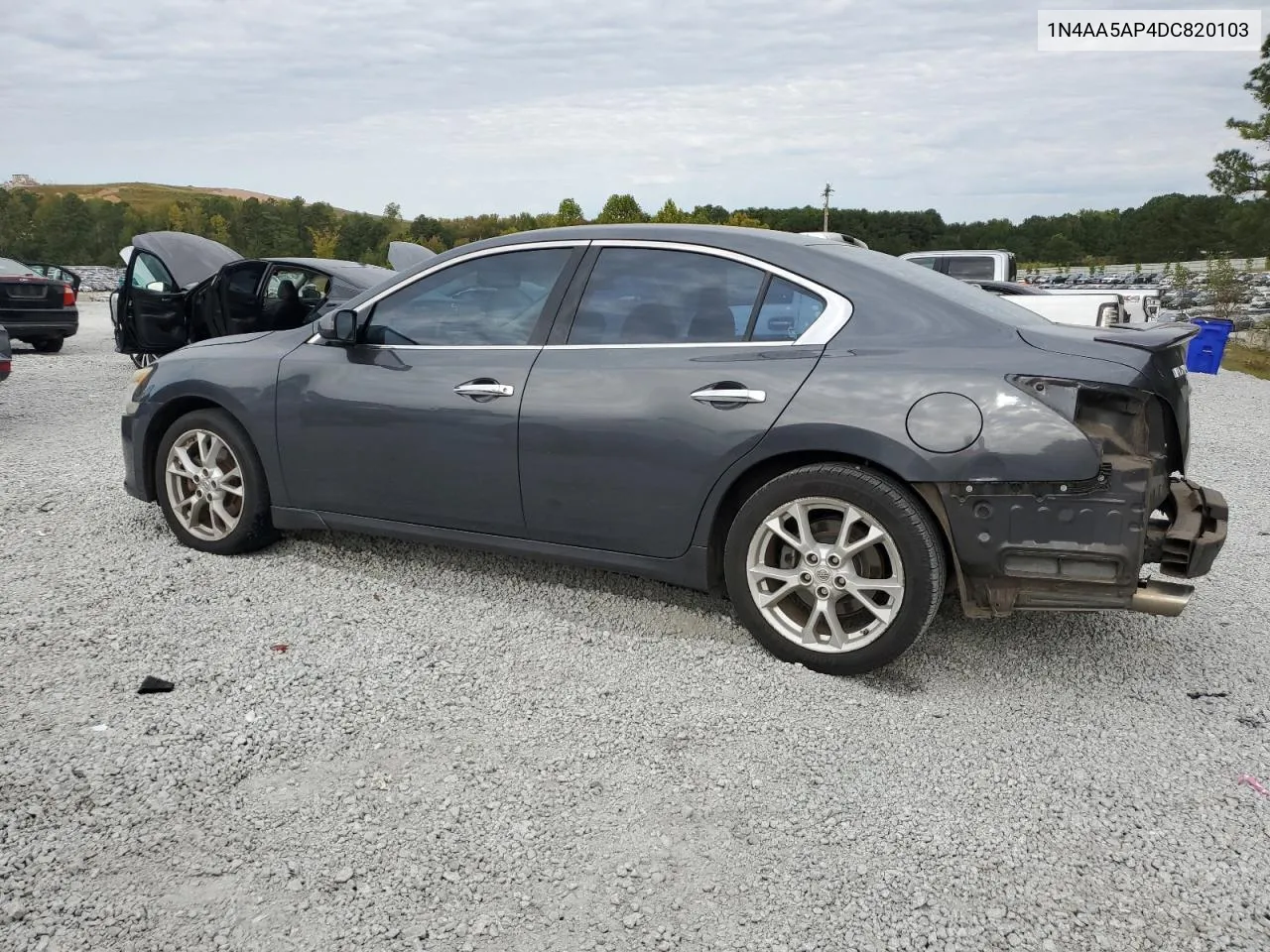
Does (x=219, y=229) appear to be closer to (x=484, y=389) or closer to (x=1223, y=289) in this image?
(x=1223, y=289)

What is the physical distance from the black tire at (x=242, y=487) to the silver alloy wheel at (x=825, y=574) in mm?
2559

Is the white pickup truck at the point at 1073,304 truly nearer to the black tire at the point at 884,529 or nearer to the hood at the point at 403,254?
the hood at the point at 403,254

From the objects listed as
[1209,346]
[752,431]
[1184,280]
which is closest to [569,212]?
[1184,280]

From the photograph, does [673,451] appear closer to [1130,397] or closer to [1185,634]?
[1130,397]

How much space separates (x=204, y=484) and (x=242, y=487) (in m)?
0.23

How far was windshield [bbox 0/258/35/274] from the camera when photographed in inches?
643

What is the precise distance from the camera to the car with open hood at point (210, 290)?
1150cm

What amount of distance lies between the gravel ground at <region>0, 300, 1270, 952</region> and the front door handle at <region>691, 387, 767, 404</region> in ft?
3.28

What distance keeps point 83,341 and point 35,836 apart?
19.7 m

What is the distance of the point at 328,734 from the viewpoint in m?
3.41

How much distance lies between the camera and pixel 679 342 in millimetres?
4145

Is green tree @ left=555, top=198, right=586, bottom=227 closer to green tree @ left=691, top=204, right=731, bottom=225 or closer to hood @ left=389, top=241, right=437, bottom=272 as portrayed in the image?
green tree @ left=691, top=204, right=731, bottom=225

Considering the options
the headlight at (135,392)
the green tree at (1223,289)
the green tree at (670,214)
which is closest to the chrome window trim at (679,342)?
the headlight at (135,392)

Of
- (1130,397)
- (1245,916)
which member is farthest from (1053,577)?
(1245,916)
